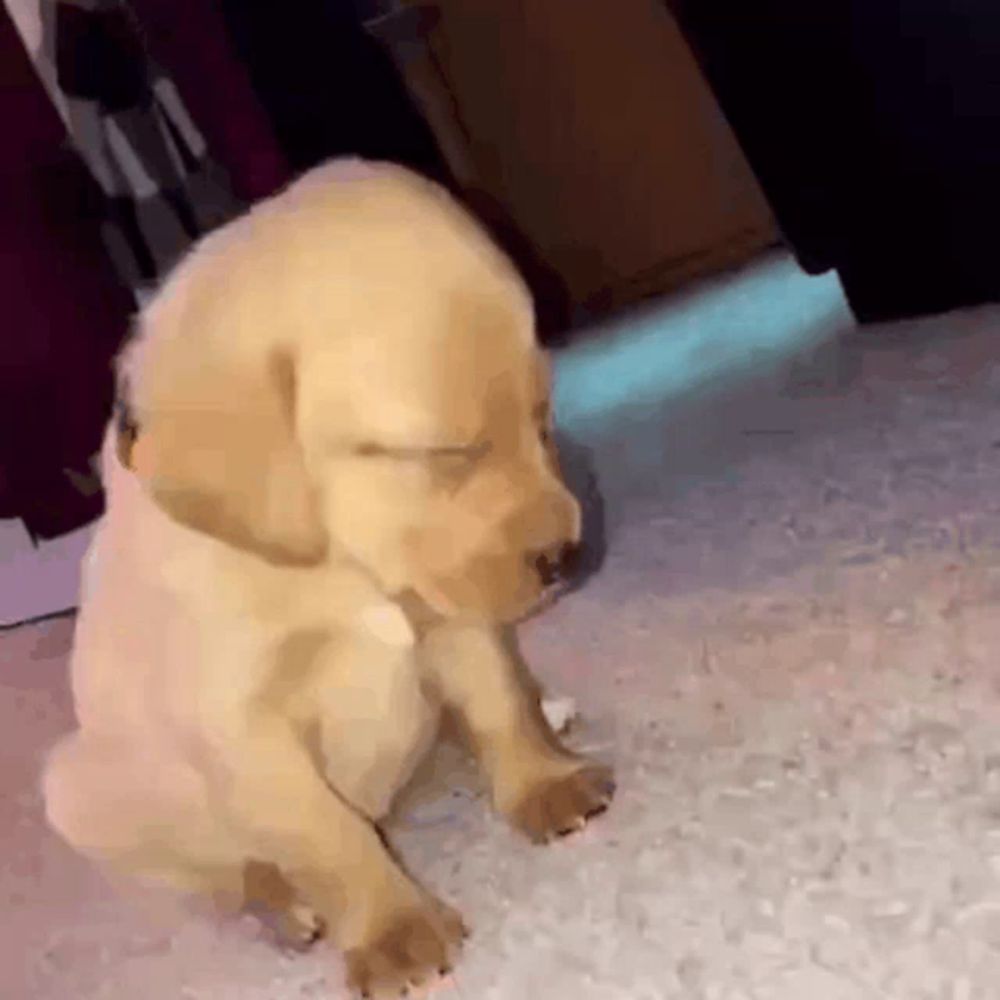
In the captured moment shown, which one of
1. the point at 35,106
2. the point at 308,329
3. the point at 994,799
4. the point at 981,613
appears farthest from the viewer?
the point at 35,106

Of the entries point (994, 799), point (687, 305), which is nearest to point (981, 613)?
point (994, 799)

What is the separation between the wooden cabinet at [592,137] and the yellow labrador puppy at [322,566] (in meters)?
1.12

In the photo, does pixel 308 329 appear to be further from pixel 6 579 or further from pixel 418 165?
pixel 6 579

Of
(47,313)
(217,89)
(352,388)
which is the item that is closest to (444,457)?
(352,388)

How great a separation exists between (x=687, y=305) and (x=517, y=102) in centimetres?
34

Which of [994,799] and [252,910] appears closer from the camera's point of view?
[994,799]

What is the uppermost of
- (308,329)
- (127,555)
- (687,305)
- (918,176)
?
(308,329)

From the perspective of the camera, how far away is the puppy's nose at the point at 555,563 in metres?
1.11

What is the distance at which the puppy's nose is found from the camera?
1.11m

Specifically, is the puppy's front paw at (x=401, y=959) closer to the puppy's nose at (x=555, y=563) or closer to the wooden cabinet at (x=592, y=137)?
the puppy's nose at (x=555, y=563)

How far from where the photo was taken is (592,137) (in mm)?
2367

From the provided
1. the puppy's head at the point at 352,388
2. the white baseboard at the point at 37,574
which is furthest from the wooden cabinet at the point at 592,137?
the puppy's head at the point at 352,388

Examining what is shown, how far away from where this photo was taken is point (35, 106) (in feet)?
7.32

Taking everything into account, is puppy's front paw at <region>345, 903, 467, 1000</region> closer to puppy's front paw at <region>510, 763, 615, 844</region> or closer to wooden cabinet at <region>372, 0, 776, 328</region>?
puppy's front paw at <region>510, 763, 615, 844</region>
